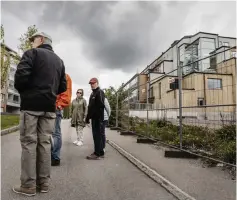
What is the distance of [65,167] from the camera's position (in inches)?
207

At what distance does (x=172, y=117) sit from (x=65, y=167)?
341 cm

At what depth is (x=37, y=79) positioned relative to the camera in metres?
3.73

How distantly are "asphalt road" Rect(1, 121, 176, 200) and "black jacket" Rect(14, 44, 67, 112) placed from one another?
3.71 feet

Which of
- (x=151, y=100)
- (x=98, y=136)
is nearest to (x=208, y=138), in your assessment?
(x=98, y=136)

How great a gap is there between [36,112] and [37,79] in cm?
44

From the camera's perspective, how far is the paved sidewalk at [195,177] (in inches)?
150

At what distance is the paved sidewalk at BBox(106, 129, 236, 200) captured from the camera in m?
3.82

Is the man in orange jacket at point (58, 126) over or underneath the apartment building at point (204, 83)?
underneath

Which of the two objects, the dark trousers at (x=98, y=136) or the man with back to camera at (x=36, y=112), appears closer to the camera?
the man with back to camera at (x=36, y=112)

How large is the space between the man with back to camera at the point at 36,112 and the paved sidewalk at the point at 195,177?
6.64 feet

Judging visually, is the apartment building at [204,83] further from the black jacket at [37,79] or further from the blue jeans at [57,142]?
the blue jeans at [57,142]

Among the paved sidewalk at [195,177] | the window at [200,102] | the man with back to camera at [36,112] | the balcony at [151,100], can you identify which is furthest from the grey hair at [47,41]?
the balcony at [151,100]

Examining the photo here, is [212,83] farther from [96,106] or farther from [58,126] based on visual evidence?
[58,126]

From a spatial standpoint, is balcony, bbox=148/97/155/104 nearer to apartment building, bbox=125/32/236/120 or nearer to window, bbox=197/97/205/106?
apartment building, bbox=125/32/236/120
